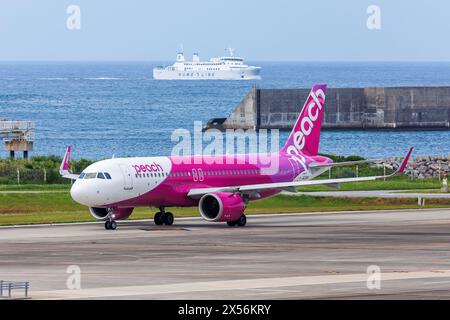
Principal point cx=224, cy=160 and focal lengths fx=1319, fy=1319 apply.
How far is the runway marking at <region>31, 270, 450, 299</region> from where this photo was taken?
3183 centimetres

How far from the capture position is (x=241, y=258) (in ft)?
142

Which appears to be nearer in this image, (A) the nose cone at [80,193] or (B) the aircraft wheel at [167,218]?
(A) the nose cone at [80,193]

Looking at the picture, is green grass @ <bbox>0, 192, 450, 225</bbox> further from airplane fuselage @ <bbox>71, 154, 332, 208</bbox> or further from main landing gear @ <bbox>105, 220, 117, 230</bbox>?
main landing gear @ <bbox>105, 220, 117, 230</bbox>

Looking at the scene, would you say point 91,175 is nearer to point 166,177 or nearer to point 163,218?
point 166,177

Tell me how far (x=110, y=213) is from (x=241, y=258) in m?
15.6

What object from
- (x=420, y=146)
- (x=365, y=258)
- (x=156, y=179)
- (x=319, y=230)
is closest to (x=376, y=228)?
(x=319, y=230)

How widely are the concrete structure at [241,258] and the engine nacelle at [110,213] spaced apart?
68cm

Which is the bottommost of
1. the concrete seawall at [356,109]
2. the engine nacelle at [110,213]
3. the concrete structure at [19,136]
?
the engine nacelle at [110,213]

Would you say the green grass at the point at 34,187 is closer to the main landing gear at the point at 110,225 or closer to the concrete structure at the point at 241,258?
the concrete structure at the point at 241,258

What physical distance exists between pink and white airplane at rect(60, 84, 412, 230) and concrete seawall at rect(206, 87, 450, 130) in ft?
381

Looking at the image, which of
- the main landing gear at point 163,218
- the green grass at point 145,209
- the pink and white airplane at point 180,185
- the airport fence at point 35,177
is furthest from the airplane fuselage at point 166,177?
the airport fence at point 35,177

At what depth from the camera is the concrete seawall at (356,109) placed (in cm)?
18212

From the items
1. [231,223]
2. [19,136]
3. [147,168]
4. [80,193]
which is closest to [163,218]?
[147,168]
